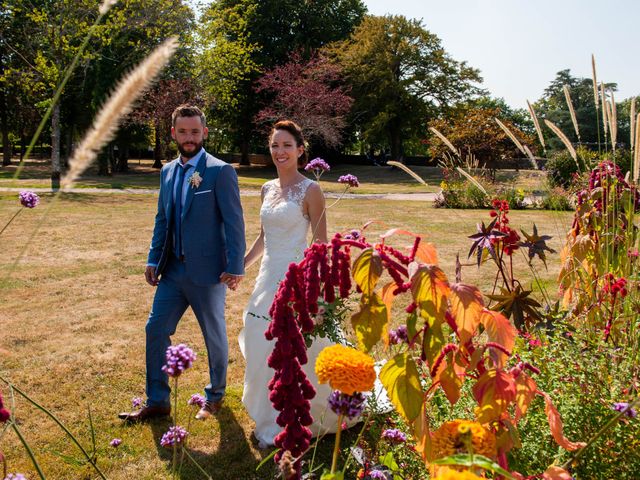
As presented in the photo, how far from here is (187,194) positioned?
13.0 feet

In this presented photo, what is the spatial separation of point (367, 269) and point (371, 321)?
14 centimetres

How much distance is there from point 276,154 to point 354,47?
1374 inches

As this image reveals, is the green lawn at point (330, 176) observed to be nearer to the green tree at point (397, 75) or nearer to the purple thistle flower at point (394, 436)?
the green tree at point (397, 75)

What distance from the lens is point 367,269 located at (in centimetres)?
133

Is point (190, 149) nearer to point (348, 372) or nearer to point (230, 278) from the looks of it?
point (230, 278)

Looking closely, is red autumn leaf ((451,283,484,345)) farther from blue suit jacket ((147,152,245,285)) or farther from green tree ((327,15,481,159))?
green tree ((327,15,481,159))

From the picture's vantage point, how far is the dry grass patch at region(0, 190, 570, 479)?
143 inches

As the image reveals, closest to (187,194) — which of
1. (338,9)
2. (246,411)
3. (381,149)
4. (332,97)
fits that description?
(246,411)

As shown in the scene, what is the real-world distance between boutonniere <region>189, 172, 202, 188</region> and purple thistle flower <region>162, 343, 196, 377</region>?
2.28 m

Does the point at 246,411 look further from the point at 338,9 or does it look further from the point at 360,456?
the point at 338,9

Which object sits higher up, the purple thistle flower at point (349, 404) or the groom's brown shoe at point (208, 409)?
the purple thistle flower at point (349, 404)

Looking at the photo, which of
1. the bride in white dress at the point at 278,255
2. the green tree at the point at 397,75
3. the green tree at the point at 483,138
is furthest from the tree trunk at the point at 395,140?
the bride in white dress at the point at 278,255

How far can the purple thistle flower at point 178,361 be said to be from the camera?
168cm

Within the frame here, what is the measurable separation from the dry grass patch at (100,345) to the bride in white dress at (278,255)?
0.22 meters
